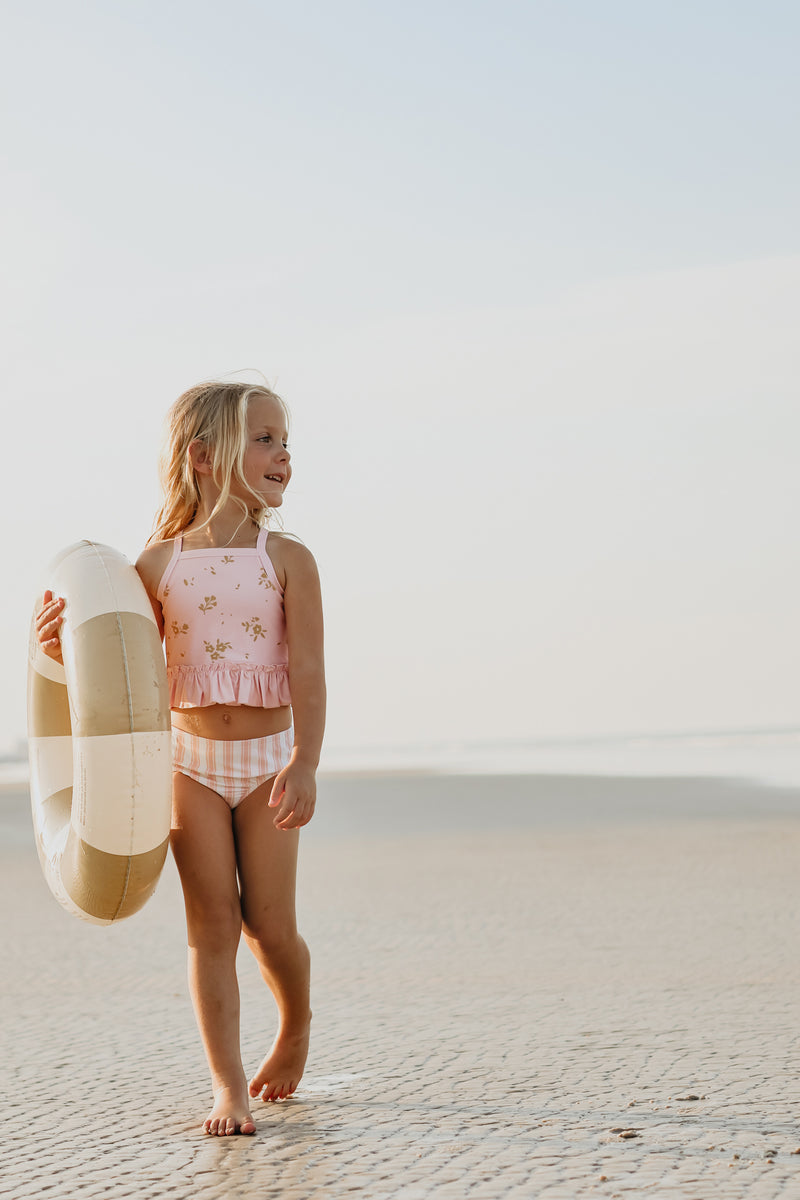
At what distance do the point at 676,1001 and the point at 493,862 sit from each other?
407 cm

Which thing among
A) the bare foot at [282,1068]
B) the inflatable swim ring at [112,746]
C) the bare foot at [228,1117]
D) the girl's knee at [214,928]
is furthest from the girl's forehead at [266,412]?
the bare foot at [228,1117]

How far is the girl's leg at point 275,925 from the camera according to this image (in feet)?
10.7

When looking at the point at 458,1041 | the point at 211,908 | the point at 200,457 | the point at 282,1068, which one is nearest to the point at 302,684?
the point at 211,908

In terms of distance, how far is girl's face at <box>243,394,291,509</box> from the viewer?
3.47m

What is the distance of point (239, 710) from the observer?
10.9 ft

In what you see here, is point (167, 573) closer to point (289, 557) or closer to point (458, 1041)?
point (289, 557)

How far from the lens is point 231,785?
3266 millimetres

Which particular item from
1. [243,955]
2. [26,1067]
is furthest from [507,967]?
[26,1067]

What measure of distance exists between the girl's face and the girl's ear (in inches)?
4.4

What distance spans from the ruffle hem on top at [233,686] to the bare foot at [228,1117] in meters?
0.91

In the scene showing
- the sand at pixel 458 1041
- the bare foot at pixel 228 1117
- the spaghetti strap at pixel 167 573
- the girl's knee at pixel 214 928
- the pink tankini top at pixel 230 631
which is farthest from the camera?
the spaghetti strap at pixel 167 573

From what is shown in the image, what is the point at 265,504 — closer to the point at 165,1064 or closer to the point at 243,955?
the point at 165,1064

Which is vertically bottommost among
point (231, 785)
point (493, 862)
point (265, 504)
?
point (493, 862)

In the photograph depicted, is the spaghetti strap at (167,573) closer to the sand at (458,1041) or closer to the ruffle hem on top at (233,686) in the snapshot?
the ruffle hem on top at (233,686)
